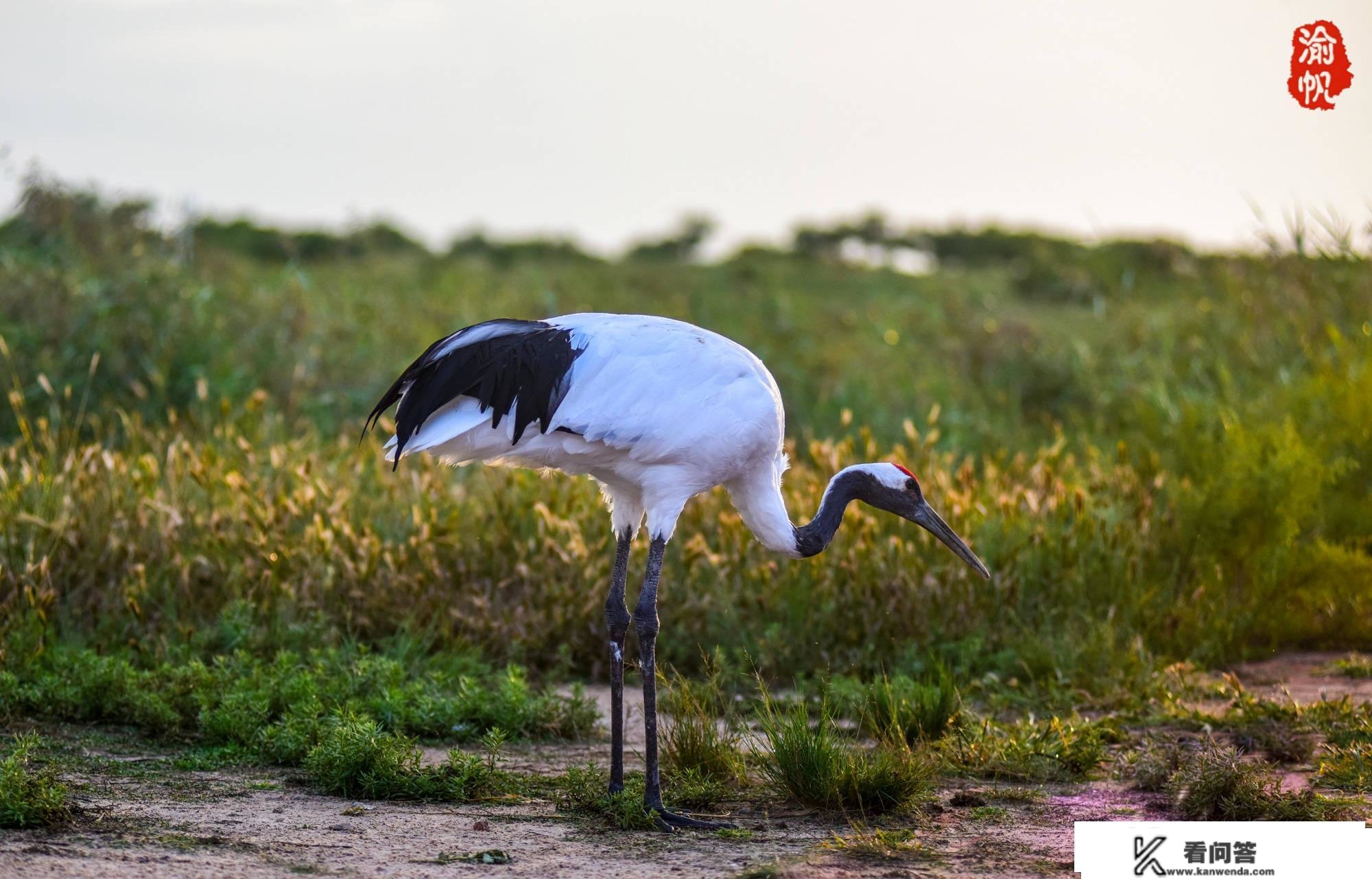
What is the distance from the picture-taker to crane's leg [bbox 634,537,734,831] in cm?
495

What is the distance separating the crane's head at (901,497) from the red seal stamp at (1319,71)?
3999mm

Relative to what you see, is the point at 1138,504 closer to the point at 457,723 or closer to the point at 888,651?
the point at 888,651

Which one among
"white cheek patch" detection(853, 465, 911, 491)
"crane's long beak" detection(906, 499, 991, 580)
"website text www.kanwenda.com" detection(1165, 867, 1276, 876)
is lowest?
"website text www.kanwenda.com" detection(1165, 867, 1276, 876)

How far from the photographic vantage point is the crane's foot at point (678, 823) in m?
4.90

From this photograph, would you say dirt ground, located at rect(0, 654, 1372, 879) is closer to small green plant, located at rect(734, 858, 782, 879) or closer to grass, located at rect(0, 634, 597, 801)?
small green plant, located at rect(734, 858, 782, 879)

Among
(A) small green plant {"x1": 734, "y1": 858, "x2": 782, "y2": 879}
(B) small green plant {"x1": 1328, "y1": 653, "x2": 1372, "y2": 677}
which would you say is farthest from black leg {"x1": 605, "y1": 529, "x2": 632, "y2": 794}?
(B) small green plant {"x1": 1328, "y1": 653, "x2": 1372, "y2": 677}

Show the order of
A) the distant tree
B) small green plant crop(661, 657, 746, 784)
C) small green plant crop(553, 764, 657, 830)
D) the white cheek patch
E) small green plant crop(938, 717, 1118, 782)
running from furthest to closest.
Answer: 1. the distant tree
2. the white cheek patch
3. small green plant crop(938, 717, 1118, 782)
4. small green plant crop(661, 657, 746, 784)
5. small green plant crop(553, 764, 657, 830)

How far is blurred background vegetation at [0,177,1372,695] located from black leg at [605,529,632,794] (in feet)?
2.08

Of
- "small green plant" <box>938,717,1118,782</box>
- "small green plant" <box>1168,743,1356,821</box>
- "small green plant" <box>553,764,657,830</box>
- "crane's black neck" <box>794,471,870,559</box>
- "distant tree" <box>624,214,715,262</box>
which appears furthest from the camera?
"distant tree" <box>624,214,715,262</box>

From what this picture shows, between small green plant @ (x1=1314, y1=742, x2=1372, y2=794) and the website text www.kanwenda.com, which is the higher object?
small green plant @ (x1=1314, y1=742, x2=1372, y2=794)

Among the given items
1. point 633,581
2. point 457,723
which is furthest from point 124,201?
point 457,723

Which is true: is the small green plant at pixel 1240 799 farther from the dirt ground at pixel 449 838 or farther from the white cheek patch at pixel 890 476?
the white cheek patch at pixel 890 476

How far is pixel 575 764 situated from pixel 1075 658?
2771 millimetres

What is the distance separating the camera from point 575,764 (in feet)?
19.2
